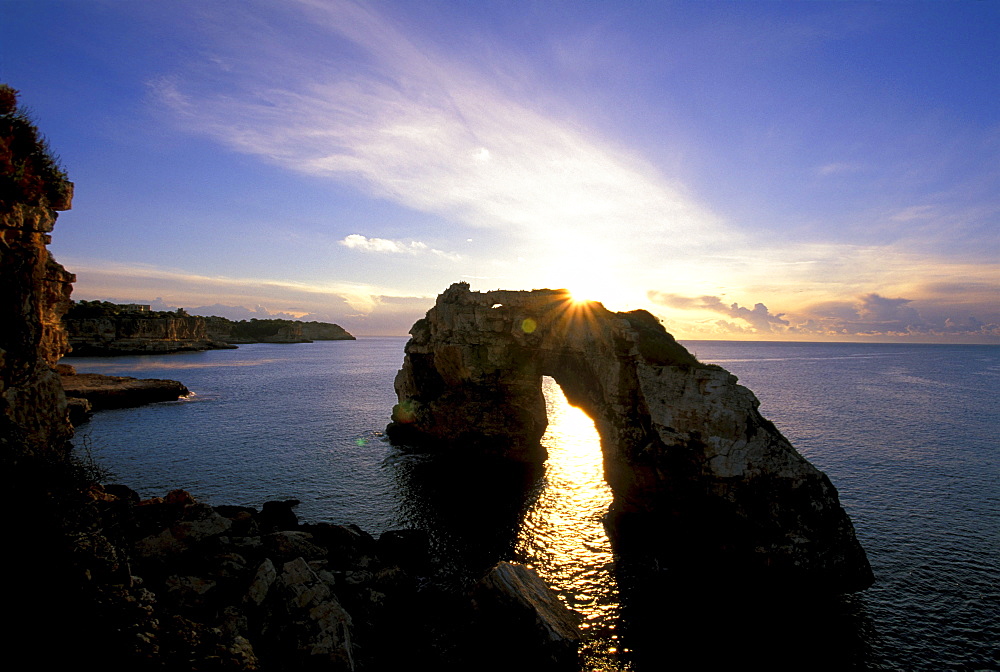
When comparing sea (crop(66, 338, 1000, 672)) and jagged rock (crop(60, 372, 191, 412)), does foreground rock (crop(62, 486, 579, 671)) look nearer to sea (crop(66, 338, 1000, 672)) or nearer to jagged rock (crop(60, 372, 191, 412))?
sea (crop(66, 338, 1000, 672))

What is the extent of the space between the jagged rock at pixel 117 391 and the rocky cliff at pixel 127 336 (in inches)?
3828

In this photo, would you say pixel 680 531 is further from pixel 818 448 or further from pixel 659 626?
pixel 818 448

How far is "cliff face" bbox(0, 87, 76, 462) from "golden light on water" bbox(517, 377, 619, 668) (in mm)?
21576

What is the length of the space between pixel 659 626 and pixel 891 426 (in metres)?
52.5

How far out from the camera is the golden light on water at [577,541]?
18.9 m

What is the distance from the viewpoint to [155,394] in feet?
225

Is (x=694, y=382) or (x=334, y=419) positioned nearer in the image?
(x=694, y=382)

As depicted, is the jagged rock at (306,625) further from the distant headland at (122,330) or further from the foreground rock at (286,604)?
the distant headland at (122,330)

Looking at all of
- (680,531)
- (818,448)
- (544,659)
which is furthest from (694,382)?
(818,448)

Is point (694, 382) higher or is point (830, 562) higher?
point (694, 382)

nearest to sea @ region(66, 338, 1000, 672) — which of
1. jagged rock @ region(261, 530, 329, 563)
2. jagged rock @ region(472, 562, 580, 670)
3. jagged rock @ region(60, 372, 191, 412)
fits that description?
jagged rock @ region(472, 562, 580, 670)

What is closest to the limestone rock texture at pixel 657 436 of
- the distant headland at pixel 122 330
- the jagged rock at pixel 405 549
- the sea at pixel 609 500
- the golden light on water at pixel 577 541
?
the golden light on water at pixel 577 541

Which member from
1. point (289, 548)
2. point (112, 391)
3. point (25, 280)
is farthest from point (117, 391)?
point (289, 548)

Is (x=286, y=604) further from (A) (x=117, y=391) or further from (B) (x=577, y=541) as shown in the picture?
(A) (x=117, y=391)
